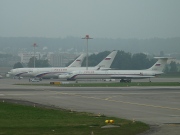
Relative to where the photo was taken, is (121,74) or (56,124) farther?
(121,74)

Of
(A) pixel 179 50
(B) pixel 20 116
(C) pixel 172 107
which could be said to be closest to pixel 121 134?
(B) pixel 20 116

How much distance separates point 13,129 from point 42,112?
10969 mm

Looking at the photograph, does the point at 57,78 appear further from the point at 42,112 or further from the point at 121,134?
the point at 121,134

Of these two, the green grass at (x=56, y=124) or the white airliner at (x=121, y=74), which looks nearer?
the green grass at (x=56, y=124)

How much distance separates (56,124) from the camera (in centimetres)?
3189

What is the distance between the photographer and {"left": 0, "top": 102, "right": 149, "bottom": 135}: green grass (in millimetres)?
28297

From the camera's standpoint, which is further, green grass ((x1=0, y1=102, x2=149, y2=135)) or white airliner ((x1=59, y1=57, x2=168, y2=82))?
white airliner ((x1=59, y1=57, x2=168, y2=82))

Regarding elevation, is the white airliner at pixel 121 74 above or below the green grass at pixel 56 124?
above

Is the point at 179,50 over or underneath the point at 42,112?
over

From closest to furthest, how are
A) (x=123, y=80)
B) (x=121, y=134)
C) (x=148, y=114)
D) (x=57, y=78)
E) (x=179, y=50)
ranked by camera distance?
(x=121, y=134) < (x=148, y=114) < (x=123, y=80) < (x=57, y=78) < (x=179, y=50)

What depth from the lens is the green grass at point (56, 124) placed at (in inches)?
1114

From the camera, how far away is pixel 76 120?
3447cm

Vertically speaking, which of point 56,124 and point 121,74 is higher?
point 121,74

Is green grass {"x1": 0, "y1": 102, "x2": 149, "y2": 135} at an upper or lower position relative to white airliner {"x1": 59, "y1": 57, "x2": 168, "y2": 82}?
lower
